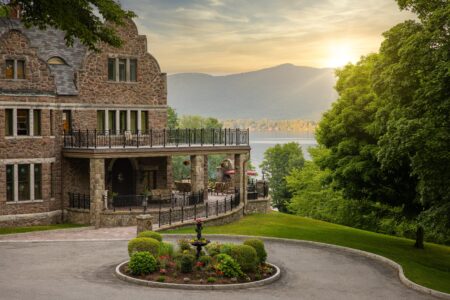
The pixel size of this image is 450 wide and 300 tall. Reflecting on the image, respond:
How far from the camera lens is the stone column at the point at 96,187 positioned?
116ft

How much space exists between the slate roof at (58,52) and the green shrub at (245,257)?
20235mm

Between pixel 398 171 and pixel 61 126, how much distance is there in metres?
20.9

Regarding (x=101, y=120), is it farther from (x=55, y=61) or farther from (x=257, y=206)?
(x=257, y=206)

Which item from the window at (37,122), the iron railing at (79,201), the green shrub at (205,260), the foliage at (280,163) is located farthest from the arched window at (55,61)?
the foliage at (280,163)

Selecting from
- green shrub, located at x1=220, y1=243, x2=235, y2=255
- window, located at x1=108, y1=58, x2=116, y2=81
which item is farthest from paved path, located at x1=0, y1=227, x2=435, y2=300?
window, located at x1=108, y1=58, x2=116, y2=81

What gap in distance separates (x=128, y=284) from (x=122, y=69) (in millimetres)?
22308

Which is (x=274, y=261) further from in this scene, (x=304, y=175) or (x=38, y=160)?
(x=304, y=175)

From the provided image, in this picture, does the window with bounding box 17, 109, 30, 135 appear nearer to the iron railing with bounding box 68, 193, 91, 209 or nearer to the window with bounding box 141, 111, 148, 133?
the iron railing with bounding box 68, 193, 91, 209

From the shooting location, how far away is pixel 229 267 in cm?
2219

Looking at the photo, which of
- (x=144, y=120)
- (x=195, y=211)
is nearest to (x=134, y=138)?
(x=144, y=120)

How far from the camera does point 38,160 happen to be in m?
36.5

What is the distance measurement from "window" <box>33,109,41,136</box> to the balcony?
203 cm

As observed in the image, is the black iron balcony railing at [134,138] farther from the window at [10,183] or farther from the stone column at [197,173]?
the window at [10,183]

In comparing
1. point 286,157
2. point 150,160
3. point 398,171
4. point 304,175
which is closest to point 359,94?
point 398,171
